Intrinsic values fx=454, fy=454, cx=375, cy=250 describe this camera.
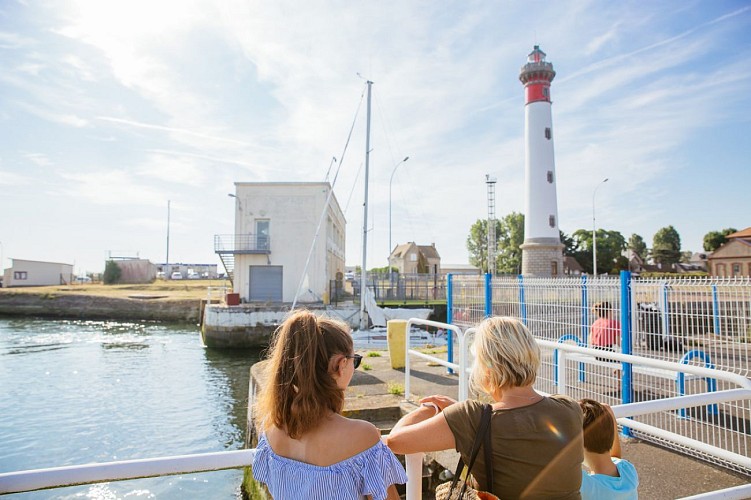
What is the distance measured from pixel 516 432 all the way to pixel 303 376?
839 millimetres

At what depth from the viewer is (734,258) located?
1884 inches

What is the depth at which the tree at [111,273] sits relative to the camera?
5450 cm

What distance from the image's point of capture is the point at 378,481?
1.67m

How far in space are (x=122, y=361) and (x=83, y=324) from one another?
56.7 feet

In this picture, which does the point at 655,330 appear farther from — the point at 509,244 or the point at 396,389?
the point at 509,244

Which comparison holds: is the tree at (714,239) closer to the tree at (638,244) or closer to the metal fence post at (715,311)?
the tree at (638,244)

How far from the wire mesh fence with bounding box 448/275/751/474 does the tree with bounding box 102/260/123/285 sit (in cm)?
5782

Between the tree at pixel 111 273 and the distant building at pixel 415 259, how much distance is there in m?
39.9

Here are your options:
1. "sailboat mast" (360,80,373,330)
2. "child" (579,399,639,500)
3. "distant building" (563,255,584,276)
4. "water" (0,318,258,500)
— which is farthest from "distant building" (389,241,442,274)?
"child" (579,399,639,500)

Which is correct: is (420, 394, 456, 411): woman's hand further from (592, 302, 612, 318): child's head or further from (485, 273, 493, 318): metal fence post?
(485, 273, 493, 318): metal fence post

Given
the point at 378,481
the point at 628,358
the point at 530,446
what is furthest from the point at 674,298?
the point at 378,481

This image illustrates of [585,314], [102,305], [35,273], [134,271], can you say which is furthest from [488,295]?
[35,273]

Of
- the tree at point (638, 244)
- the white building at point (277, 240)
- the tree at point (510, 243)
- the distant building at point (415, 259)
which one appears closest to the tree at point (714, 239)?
the tree at point (638, 244)

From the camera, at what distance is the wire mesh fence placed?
184 inches
